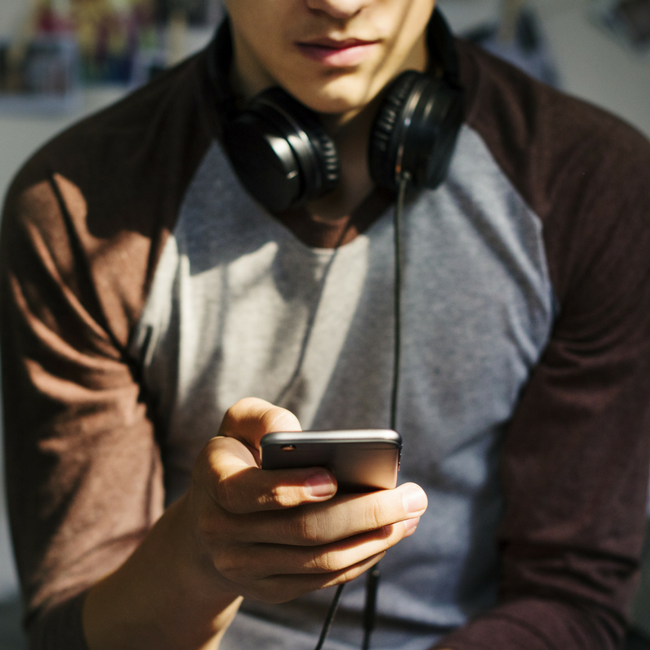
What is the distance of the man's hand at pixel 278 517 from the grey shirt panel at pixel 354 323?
0.27 meters

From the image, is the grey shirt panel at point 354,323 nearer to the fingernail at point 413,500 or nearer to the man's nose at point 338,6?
the man's nose at point 338,6

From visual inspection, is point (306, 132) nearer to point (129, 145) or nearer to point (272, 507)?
point (129, 145)

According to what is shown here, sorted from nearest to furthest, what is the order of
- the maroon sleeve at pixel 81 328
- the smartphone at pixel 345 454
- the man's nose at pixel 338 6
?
the smartphone at pixel 345 454 < the man's nose at pixel 338 6 < the maroon sleeve at pixel 81 328

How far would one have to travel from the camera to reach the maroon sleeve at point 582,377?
30.7 inches

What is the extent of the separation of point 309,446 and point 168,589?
0.30 m

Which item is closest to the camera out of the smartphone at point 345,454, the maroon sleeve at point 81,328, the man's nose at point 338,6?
the smartphone at point 345,454

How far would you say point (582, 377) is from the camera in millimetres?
805

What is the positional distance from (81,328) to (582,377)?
61 centimetres

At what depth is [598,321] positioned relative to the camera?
801mm

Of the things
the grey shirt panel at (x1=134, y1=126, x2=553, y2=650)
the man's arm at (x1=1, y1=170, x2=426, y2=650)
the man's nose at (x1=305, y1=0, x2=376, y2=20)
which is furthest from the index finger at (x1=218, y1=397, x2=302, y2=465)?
the man's nose at (x1=305, y1=0, x2=376, y2=20)

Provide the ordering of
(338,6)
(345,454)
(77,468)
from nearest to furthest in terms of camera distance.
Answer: (345,454) < (338,6) < (77,468)

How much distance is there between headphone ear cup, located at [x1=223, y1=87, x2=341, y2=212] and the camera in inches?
26.7

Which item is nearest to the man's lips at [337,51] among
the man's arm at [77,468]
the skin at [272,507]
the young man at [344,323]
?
the skin at [272,507]

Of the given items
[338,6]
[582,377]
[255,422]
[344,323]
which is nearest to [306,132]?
Answer: [338,6]
